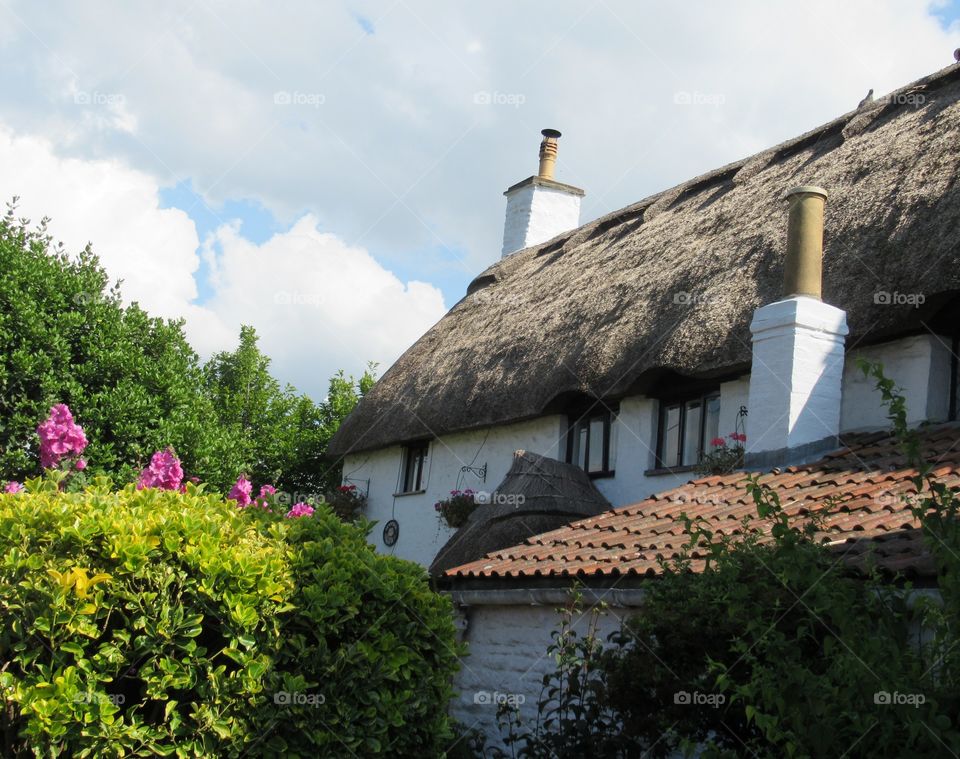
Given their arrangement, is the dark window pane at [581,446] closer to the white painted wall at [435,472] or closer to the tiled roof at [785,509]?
the white painted wall at [435,472]

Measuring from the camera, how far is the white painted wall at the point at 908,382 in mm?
7852

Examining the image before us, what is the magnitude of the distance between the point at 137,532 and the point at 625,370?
6.10 meters

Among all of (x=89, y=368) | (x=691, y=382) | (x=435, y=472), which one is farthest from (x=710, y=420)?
(x=89, y=368)

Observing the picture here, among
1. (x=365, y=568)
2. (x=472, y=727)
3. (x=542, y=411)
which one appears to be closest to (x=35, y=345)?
(x=542, y=411)

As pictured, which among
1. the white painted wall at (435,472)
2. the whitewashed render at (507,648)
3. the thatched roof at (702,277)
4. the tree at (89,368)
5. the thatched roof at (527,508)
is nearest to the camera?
the whitewashed render at (507,648)

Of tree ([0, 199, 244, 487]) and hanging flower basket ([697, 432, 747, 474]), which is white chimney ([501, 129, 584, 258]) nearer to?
tree ([0, 199, 244, 487])

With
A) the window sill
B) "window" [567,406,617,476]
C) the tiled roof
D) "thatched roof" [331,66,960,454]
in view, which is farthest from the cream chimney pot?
"window" [567,406,617,476]

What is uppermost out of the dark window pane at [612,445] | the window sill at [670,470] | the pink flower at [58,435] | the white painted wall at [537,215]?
the white painted wall at [537,215]

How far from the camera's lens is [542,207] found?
19094mm

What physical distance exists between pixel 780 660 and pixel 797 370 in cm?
431

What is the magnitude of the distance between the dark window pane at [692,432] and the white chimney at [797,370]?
142 centimetres

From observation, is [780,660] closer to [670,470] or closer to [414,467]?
[670,470]

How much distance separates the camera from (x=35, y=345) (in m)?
13.8

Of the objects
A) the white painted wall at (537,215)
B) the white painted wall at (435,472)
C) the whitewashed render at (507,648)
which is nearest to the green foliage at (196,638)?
the whitewashed render at (507,648)
